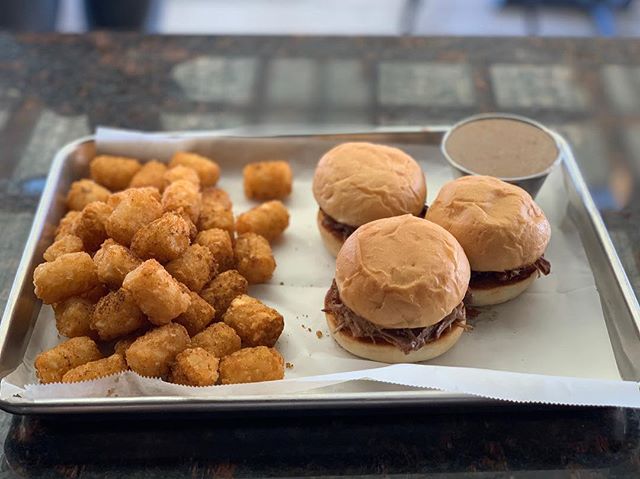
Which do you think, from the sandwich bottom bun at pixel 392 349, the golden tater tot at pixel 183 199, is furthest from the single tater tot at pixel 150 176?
the sandwich bottom bun at pixel 392 349

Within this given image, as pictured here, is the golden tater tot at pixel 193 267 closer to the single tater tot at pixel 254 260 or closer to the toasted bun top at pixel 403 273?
the single tater tot at pixel 254 260

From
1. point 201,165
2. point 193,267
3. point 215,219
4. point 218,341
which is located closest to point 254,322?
point 218,341

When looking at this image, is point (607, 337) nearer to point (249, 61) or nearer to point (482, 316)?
point (482, 316)

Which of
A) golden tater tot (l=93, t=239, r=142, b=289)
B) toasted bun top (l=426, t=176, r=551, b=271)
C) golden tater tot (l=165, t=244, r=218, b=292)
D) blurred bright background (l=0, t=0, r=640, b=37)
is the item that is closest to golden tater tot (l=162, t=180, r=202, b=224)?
golden tater tot (l=165, t=244, r=218, b=292)

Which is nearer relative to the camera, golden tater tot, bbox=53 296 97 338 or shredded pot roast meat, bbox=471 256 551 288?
golden tater tot, bbox=53 296 97 338

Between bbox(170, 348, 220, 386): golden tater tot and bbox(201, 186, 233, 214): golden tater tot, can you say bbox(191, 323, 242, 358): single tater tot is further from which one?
bbox(201, 186, 233, 214): golden tater tot

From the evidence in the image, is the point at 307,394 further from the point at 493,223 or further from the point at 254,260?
the point at 493,223
